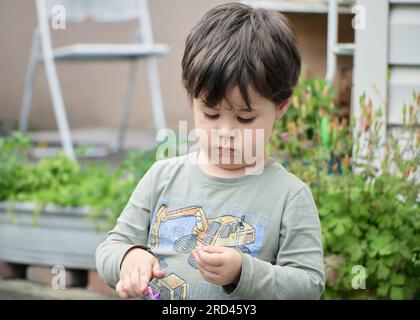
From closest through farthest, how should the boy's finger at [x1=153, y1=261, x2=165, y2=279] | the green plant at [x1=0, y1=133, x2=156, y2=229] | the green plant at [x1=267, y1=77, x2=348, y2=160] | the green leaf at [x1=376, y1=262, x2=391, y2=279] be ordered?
the boy's finger at [x1=153, y1=261, x2=165, y2=279] < the green leaf at [x1=376, y1=262, x2=391, y2=279] < the green plant at [x1=267, y1=77, x2=348, y2=160] < the green plant at [x1=0, y1=133, x2=156, y2=229]

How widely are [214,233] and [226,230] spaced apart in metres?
0.03

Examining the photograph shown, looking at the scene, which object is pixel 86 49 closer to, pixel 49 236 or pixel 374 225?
pixel 49 236

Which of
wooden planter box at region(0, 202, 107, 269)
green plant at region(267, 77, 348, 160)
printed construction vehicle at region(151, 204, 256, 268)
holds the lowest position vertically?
wooden planter box at region(0, 202, 107, 269)

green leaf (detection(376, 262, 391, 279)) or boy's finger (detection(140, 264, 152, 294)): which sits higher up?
boy's finger (detection(140, 264, 152, 294))

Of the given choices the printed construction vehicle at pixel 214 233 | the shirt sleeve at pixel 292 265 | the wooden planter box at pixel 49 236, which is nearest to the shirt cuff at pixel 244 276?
the shirt sleeve at pixel 292 265

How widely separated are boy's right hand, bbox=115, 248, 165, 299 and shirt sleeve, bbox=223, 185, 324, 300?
151 mm

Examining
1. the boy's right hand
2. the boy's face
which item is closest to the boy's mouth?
the boy's face

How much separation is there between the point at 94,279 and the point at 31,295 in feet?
0.87

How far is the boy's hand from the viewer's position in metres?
1.56

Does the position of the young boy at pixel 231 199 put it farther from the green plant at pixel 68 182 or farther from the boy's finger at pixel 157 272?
the green plant at pixel 68 182

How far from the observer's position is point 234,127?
169 centimetres

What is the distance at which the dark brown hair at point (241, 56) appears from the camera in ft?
5.49

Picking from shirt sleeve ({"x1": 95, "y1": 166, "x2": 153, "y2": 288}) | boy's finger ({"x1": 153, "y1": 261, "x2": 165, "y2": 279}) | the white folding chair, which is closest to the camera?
boy's finger ({"x1": 153, "y1": 261, "x2": 165, "y2": 279})

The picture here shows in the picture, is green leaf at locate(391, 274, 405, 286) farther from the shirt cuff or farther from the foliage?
the shirt cuff
